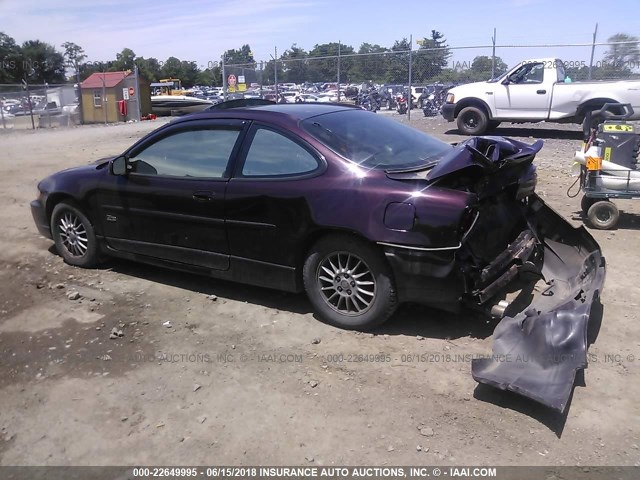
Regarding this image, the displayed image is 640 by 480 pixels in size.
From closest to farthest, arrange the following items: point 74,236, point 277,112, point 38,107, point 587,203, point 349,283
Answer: point 349,283 < point 277,112 < point 74,236 < point 587,203 < point 38,107

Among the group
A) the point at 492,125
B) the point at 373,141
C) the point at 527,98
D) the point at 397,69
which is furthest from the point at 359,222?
the point at 397,69

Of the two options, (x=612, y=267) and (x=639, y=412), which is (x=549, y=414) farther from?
(x=612, y=267)

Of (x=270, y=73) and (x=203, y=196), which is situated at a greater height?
(x=270, y=73)

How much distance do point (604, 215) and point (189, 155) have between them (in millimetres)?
4675

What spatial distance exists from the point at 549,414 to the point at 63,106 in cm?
2723

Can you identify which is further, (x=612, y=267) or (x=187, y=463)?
(x=612, y=267)

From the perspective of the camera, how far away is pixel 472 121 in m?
14.6

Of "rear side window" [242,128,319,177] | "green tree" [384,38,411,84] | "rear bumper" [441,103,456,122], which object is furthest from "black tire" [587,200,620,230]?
Answer: "green tree" [384,38,411,84]

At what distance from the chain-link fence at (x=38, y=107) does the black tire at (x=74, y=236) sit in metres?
20.1

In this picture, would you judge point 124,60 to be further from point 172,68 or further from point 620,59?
point 620,59

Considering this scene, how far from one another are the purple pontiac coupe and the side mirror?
0.01 meters

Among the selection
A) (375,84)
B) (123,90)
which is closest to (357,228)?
(375,84)

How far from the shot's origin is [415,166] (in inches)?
158

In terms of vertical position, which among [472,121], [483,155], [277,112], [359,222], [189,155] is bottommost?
[359,222]
